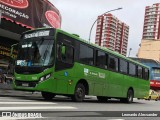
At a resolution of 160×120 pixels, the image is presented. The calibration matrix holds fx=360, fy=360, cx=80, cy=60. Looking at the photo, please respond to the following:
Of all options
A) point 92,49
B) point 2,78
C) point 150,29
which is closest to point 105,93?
point 92,49

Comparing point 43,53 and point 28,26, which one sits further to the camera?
point 28,26

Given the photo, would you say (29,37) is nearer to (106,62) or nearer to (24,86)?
(24,86)

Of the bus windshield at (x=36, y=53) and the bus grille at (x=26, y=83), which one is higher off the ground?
the bus windshield at (x=36, y=53)

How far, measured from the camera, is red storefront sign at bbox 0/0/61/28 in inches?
891

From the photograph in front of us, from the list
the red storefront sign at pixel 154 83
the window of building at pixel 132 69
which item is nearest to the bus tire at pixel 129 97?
the window of building at pixel 132 69

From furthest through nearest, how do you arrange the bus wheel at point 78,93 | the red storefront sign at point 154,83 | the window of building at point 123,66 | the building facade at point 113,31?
1. the building facade at point 113,31
2. the red storefront sign at point 154,83
3. the window of building at point 123,66
4. the bus wheel at point 78,93

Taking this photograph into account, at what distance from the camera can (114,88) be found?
19.8 m

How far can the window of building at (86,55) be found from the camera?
16.4 metres

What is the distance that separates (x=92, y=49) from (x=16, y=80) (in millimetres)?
4207

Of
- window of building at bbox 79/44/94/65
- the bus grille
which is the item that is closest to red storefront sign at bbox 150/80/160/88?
window of building at bbox 79/44/94/65

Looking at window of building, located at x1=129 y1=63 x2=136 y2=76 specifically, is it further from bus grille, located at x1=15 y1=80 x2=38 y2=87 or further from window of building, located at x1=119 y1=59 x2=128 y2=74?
bus grille, located at x1=15 y1=80 x2=38 y2=87

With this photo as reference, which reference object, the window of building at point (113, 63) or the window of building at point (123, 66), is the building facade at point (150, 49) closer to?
the window of building at point (123, 66)

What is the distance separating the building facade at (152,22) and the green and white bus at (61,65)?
108 metres

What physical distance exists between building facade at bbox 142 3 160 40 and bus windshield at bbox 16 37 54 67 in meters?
111
